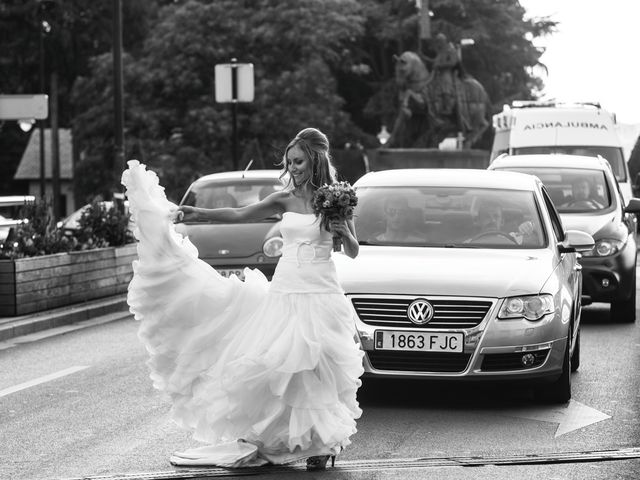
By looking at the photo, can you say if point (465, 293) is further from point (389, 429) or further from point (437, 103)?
point (437, 103)

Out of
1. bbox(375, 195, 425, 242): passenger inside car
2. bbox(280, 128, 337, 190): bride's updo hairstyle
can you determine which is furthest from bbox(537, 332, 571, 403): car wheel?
bbox(280, 128, 337, 190): bride's updo hairstyle

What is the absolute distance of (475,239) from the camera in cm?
1035

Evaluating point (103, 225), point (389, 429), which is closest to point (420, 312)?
point (389, 429)

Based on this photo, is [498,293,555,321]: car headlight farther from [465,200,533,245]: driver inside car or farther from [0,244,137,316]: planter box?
[0,244,137,316]: planter box

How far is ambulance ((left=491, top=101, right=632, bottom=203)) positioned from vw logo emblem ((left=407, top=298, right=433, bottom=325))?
15471 millimetres

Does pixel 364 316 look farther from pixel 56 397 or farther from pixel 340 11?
pixel 340 11

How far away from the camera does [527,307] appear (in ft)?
29.8

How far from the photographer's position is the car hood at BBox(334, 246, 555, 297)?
29.6ft

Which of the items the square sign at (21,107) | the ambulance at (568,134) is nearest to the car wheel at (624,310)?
the square sign at (21,107)

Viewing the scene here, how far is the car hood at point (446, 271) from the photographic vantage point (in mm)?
9031

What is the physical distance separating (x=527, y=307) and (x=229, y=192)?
9260 millimetres

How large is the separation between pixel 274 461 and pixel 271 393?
36 centimetres

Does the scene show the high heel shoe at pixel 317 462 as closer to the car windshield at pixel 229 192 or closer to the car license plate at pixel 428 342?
the car license plate at pixel 428 342

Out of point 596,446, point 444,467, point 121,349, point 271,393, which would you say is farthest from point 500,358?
point 121,349
